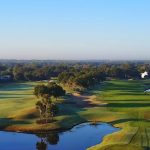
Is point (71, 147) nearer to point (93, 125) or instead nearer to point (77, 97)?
point (93, 125)

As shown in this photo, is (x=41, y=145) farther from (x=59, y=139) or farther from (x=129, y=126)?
(x=129, y=126)

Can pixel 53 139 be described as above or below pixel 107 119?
below

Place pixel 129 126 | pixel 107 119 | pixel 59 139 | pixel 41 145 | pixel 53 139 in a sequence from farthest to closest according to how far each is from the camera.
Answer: pixel 107 119
pixel 129 126
pixel 53 139
pixel 59 139
pixel 41 145

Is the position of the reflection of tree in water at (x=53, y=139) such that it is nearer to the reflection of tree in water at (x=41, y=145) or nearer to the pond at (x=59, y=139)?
the pond at (x=59, y=139)

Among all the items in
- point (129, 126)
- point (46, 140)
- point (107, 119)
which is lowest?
point (46, 140)

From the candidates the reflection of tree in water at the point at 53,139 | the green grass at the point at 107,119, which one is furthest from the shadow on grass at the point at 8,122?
the reflection of tree in water at the point at 53,139

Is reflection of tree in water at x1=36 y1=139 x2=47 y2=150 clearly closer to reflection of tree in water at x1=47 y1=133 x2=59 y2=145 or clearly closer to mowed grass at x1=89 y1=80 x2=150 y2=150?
reflection of tree in water at x1=47 y1=133 x2=59 y2=145

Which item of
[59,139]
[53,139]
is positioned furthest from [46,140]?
[59,139]

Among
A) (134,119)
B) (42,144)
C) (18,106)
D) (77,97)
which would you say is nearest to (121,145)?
(42,144)
